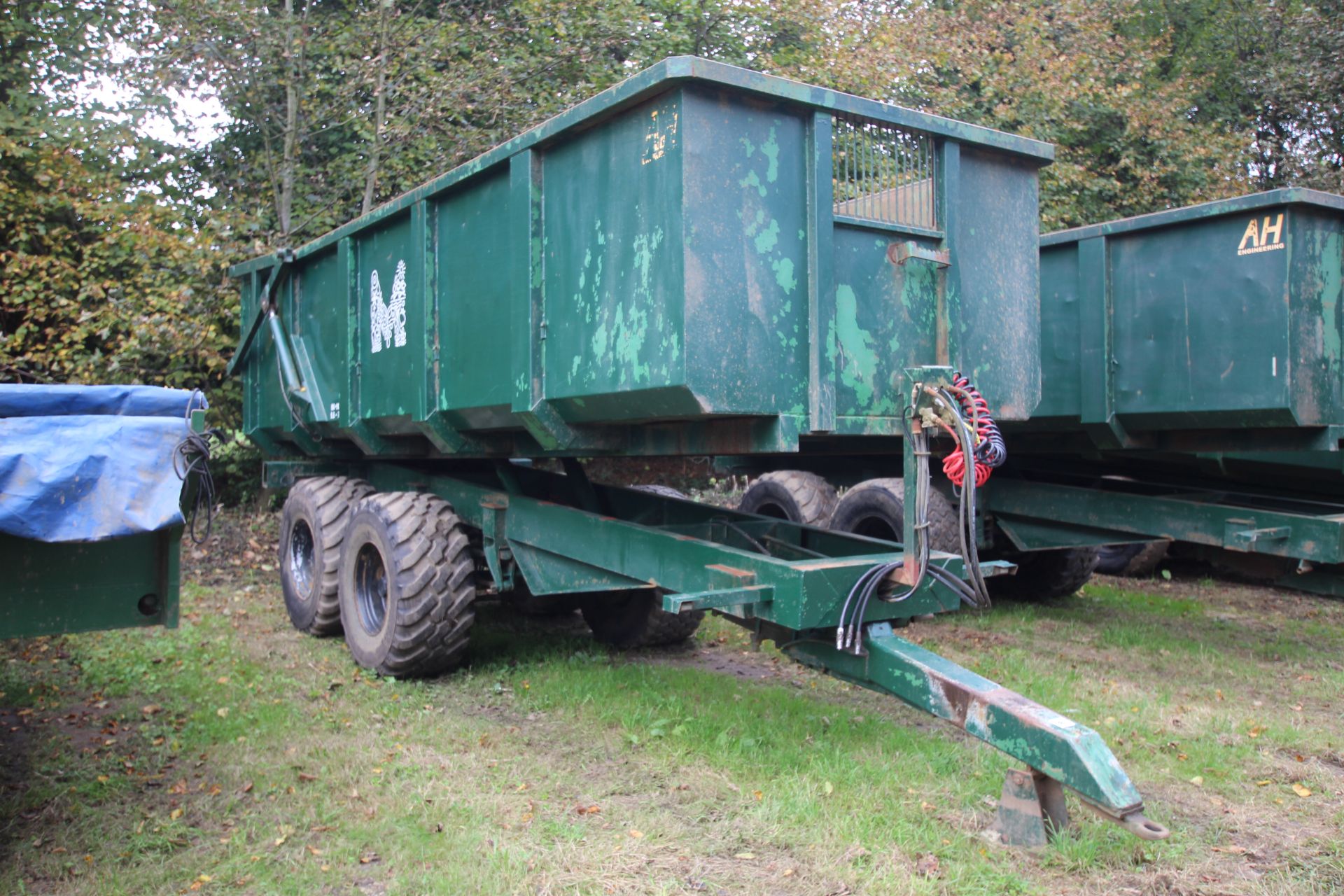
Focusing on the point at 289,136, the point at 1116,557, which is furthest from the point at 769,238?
the point at 289,136

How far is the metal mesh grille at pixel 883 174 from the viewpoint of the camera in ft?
14.6

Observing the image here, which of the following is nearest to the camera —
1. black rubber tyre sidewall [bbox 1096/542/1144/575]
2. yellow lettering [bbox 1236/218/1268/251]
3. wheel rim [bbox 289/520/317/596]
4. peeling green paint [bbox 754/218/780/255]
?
peeling green paint [bbox 754/218/780/255]

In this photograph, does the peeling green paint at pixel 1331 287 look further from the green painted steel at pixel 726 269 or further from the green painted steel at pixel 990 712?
the green painted steel at pixel 990 712

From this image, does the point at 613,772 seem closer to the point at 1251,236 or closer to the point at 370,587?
the point at 370,587

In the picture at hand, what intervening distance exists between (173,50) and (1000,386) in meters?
9.39

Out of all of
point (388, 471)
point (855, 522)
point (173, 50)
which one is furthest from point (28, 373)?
point (855, 522)

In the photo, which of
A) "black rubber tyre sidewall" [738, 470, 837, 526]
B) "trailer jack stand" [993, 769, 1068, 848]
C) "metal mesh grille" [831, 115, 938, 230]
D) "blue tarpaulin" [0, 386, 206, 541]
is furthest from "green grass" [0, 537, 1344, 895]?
"metal mesh grille" [831, 115, 938, 230]

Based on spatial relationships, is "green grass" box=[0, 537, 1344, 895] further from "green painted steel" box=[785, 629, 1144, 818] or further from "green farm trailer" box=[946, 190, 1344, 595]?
"green farm trailer" box=[946, 190, 1344, 595]

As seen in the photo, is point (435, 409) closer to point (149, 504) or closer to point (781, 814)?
point (149, 504)

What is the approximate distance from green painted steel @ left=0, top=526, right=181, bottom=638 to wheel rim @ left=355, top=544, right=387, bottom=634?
2.79 metres

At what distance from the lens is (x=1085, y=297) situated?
285 inches

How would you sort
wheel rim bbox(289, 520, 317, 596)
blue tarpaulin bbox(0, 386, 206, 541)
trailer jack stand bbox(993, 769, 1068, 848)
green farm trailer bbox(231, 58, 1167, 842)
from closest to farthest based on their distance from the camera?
blue tarpaulin bbox(0, 386, 206, 541)
trailer jack stand bbox(993, 769, 1068, 848)
green farm trailer bbox(231, 58, 1167, 842)
wheel rim bbox(289, 520, 317, 596)

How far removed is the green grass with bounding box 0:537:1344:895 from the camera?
360cm

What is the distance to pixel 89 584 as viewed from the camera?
3.56 meters
